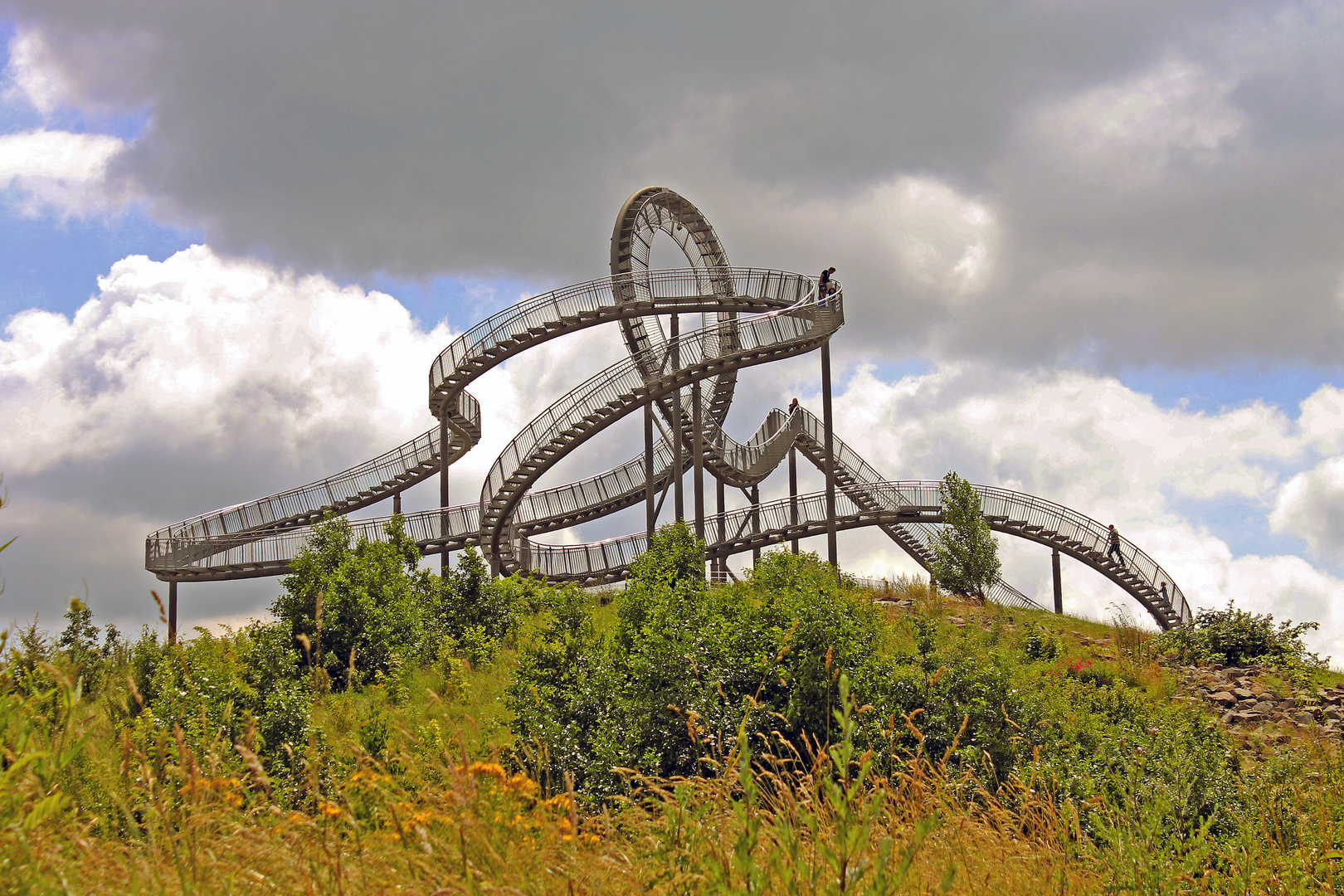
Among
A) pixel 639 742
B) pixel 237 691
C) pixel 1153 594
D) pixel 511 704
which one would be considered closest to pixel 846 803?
pixel 639 742

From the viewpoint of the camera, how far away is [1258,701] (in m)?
16.1

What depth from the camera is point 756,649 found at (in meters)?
9.40

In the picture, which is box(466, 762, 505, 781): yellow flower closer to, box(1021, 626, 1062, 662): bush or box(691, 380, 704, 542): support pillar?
box(1021, 626, 1062, 662): bush

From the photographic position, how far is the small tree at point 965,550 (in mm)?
26922

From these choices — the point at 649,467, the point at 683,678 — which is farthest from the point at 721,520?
the point at 683,678

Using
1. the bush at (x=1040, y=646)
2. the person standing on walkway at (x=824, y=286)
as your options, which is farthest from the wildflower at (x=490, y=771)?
the person standing on walkway at (x=824, y=286)

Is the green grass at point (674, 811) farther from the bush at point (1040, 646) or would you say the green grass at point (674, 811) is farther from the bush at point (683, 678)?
the bush at point (1040, 646)

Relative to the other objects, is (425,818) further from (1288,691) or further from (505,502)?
(505,502)

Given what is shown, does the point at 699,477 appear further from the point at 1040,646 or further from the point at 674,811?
the point at 674,811

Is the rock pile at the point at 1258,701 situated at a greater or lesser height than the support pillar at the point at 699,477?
lesser

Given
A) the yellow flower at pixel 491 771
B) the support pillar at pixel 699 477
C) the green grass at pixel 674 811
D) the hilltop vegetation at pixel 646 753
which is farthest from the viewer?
the support pillar at pixel 699 477

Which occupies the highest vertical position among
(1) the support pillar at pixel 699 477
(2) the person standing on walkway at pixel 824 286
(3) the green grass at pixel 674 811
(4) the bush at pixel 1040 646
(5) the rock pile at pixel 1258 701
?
(2) the person standing on walkway at pixel 824 286

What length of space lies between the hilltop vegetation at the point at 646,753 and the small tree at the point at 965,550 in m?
4.87

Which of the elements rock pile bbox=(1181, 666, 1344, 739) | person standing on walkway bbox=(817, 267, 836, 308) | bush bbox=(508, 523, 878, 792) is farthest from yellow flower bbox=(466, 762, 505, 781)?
person standing on walkway bbox=(817, 267, 836, 308)
